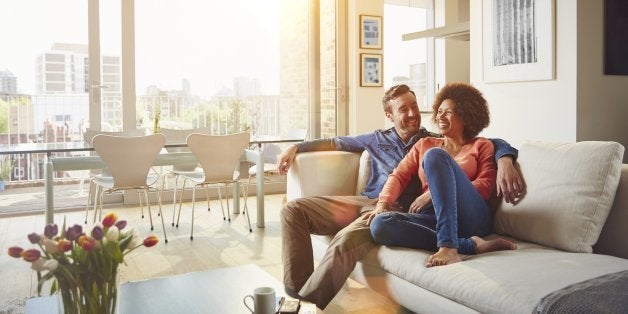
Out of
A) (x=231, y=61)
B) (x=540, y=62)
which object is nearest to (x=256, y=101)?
(x=231, y=61)

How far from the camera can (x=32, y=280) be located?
10.9 ft

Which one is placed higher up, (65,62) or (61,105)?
(65,62)

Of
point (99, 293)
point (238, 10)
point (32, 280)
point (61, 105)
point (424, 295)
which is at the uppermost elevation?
point (238, 10)

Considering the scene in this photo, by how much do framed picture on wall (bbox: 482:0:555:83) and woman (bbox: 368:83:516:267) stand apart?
5.80ft

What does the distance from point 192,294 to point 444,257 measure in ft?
3.06

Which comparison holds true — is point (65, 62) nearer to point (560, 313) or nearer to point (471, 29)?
point (471, 29)

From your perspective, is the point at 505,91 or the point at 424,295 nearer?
the point at 424,295

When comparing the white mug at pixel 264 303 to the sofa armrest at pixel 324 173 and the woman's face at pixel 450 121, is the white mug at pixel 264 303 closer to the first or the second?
the woman's face at pixel 450 121

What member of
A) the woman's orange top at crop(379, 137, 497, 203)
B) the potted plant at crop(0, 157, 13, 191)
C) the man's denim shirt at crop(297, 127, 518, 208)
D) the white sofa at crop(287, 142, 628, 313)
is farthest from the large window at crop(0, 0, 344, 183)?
the white sofa at crop(287, 142, 628, 313)

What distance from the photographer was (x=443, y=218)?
2242mm

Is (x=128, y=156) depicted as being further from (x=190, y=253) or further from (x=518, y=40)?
(x=518, y=40)

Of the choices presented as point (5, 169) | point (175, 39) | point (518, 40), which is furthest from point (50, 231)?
point (175, 39)

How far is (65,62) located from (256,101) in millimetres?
2166

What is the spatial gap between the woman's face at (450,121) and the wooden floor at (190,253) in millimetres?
898
